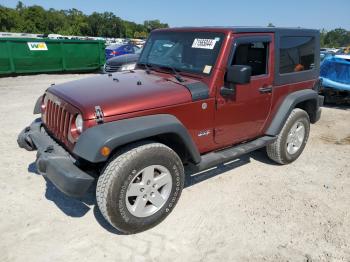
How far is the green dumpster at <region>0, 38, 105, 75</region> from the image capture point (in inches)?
533

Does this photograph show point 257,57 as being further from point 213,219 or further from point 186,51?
point 213,219

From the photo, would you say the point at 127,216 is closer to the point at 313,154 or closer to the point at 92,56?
the point at 313,154

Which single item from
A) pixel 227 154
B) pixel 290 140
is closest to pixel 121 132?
pixel 227 154

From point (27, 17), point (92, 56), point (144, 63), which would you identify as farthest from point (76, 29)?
point (144, 63)

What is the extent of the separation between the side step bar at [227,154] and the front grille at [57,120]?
4.75ft

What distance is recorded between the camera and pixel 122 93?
132 inches

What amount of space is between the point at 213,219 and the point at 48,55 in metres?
13.3

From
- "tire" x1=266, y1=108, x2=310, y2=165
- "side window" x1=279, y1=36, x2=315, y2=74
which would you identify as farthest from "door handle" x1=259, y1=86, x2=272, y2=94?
"tire" x1=266, y1=108, x2=310, y2=165

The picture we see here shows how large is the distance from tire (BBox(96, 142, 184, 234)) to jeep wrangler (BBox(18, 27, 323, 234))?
10 mm

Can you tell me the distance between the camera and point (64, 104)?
3.40 m

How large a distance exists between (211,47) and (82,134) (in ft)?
5.94

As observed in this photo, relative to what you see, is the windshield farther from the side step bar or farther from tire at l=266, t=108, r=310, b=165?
tire at l=266, t=108, r=310, b=165

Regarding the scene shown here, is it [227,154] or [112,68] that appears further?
[112,68]

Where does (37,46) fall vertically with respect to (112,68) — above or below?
above
